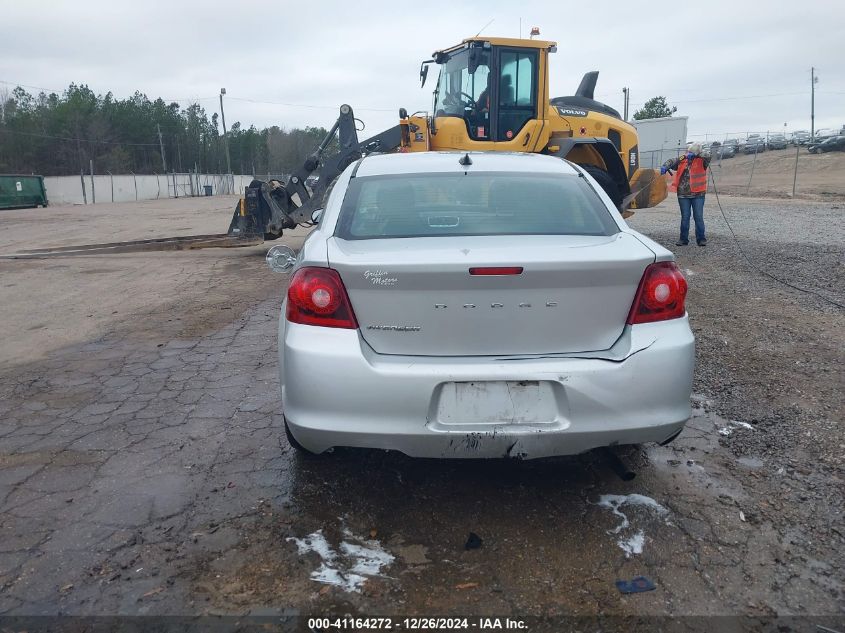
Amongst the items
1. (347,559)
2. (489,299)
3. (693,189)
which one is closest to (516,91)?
(693,189)

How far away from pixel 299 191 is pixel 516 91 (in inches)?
161

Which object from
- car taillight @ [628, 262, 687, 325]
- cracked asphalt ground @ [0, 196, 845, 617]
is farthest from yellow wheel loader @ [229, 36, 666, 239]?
car taillight @ [628, 262, 687, 325]

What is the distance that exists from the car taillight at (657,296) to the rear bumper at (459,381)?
0.09 metres

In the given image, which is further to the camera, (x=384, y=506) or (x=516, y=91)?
(x=516, y=91)

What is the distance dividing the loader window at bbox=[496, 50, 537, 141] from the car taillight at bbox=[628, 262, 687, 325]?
26.8 feet

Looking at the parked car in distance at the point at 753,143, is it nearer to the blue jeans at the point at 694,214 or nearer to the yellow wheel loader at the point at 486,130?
the blue jeans at the point at 694,214

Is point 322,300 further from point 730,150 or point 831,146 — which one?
point 730,150

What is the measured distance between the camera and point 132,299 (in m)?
8.06

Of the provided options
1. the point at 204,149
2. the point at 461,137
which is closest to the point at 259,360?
the point at 461,137

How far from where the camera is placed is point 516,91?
10.6 meters

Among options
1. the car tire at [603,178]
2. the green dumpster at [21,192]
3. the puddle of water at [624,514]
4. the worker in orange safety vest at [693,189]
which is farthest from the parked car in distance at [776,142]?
the puddle of water at [624,514]

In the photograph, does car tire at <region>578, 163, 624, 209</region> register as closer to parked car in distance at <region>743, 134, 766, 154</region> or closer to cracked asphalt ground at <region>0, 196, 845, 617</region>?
cracked asphalt ground at <region>0, 196, 845, 617</region>

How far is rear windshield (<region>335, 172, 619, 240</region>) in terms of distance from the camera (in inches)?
127

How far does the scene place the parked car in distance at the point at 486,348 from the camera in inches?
107
